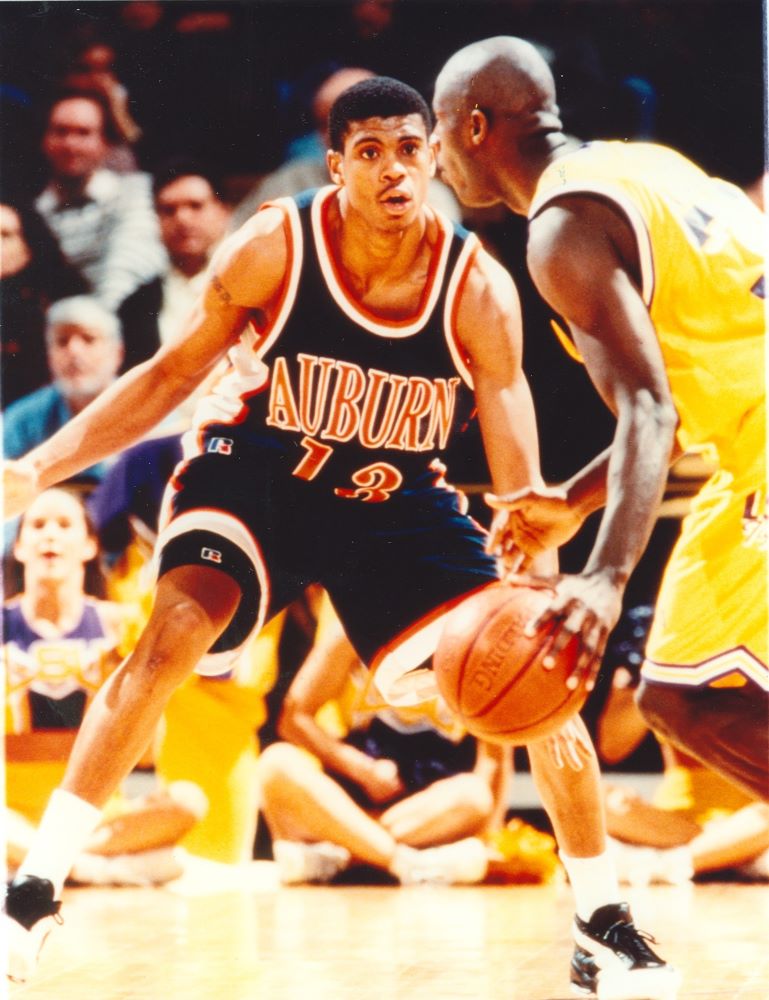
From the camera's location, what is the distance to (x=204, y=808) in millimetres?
4953

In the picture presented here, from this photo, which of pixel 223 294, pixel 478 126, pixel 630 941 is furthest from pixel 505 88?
pixel 630 941

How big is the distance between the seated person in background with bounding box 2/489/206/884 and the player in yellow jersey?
5.96 feet

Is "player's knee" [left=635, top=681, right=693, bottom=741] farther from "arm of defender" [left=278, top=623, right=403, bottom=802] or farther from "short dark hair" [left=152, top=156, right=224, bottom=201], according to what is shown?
"short dark hair" [left=152, top=156, right=224, bottom=201]

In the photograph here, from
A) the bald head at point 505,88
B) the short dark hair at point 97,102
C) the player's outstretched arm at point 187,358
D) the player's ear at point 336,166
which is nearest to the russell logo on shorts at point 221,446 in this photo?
the player's outstretched arm at point 187,358

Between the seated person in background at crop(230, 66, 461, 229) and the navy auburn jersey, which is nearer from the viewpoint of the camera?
→ the navy auburn jersey

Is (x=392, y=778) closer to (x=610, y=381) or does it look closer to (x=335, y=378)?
(x=335, y=378)

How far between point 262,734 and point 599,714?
111 cm

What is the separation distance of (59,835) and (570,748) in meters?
1.18

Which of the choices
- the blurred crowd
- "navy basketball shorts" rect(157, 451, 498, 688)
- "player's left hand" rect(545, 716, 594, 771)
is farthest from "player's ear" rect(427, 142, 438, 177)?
"player's left hand" rect(545, 716, 594, 771)

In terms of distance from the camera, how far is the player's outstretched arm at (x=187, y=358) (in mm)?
3605

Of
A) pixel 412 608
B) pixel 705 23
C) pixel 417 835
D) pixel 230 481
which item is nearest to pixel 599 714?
pixel 417 835

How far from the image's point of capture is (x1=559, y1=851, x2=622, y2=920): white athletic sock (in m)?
3.48

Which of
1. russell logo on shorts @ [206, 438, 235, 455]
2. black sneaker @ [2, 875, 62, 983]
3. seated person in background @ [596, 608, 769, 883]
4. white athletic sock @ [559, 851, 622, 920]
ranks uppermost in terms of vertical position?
russell logo on shorts @ [206, 438, 235, 455]

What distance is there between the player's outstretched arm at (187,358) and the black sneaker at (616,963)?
1604 mm
